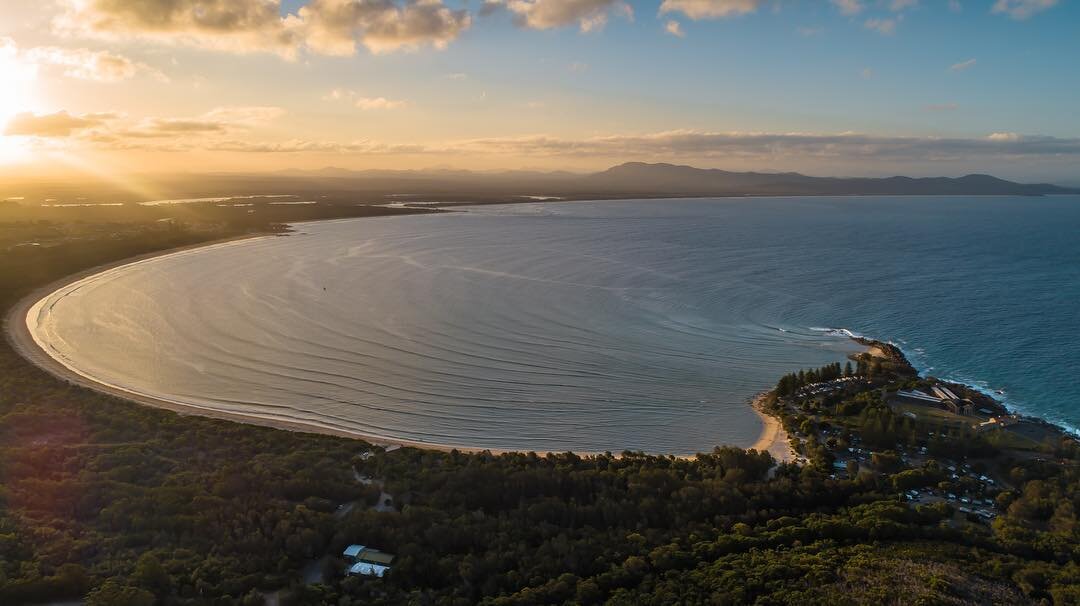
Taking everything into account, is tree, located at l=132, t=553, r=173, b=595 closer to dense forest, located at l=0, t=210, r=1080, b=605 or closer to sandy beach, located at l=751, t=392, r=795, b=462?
dense forest, located at l=0, t=210, r=1080, b=605

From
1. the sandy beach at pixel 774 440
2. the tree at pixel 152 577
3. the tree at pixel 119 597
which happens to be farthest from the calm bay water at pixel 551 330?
the tree at pixel 119 597

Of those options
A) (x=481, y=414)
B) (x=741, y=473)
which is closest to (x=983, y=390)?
(x=741, y=473)

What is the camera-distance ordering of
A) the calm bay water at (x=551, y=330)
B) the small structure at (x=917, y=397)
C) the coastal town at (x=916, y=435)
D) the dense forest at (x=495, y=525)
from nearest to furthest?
the dense forest at (x=495, y=525) → the coastal town at (x=916, y=435) → the calm bay water at (x=551, y=330) → the small structure at (x=917, y=397)

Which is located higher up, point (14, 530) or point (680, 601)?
point (14, 530)

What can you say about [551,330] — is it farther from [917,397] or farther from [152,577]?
[152,577]

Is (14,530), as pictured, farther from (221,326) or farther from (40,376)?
(221,326)

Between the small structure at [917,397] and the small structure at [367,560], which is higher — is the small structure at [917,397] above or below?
below

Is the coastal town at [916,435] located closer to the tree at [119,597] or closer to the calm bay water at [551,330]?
the calm bay water at [551,330]

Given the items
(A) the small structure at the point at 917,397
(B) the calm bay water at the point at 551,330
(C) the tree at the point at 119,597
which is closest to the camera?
(C) the tree at the point at 119,597
